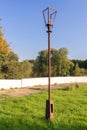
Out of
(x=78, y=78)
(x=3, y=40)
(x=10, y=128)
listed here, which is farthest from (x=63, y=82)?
(x=10, y=128)

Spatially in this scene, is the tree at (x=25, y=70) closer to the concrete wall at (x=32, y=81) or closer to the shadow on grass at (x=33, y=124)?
the concrete wall at (x=32, y=81)

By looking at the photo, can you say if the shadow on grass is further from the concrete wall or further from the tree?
the tree

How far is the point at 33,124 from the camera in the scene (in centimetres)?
1154

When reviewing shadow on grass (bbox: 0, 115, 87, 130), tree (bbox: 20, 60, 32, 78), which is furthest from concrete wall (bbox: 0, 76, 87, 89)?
shadow on grass (bbox: 0, 115, 87, 130)

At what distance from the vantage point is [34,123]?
11.7m

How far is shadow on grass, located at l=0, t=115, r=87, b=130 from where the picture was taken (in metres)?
11.0

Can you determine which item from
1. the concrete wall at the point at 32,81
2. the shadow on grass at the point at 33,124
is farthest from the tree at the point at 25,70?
the shadow on grass at the point at 33,124

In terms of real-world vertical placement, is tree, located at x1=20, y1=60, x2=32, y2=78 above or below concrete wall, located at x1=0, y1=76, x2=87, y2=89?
above

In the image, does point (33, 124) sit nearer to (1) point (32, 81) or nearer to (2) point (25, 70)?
(1) point (32, 81)

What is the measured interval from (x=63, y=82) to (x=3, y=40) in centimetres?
1307

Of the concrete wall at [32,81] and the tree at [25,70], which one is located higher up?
the tree at [25,70]

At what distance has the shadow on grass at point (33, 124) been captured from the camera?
11.0 meters

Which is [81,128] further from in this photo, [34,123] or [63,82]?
[63,82]

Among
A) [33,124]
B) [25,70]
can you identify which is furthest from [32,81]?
[33,124]
